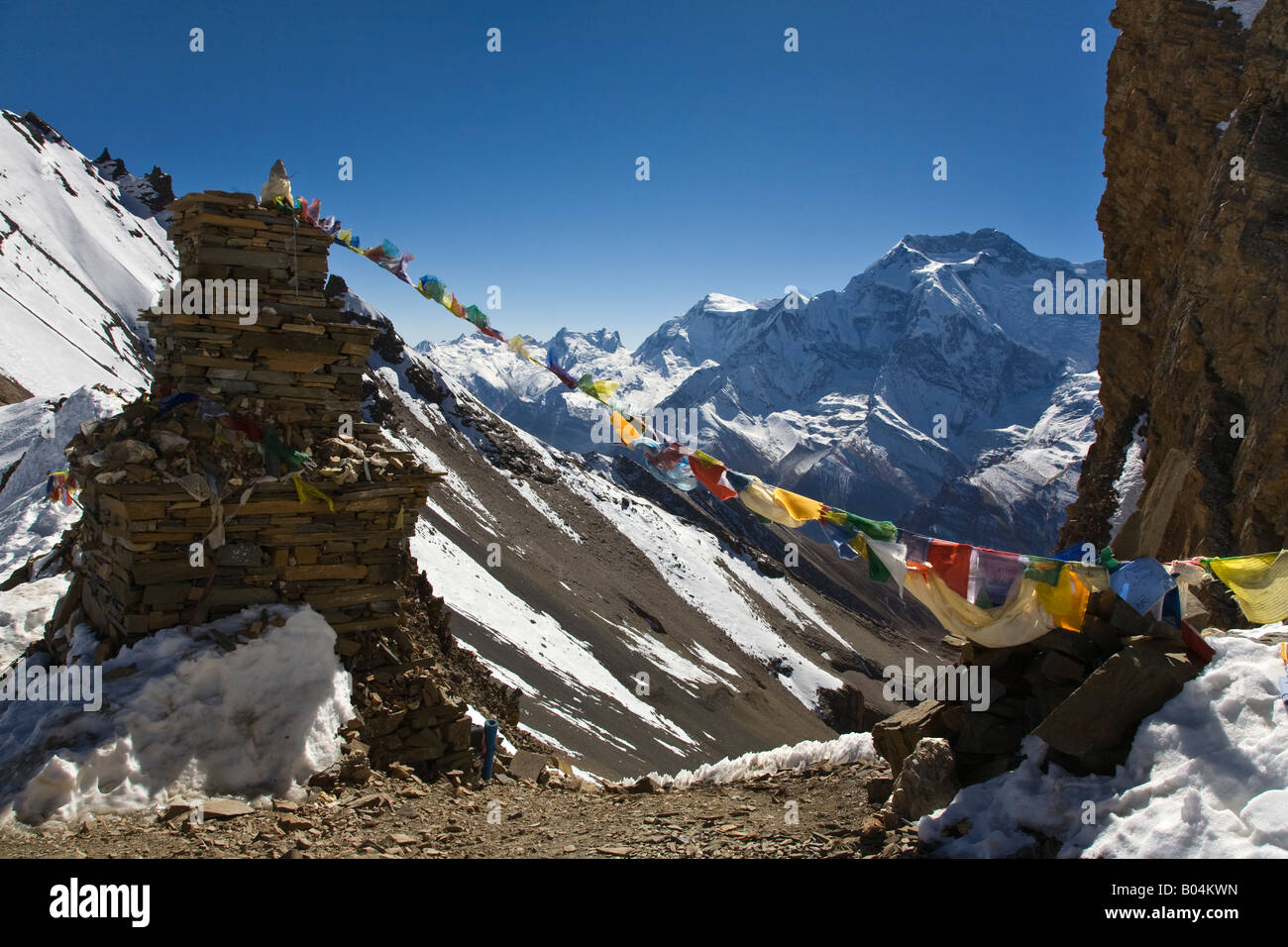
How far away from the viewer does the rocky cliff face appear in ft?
71.7

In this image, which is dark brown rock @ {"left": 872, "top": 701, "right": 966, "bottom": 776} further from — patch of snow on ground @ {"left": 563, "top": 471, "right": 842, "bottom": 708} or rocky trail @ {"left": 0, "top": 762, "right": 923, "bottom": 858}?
patch of snow on ground @ {"left": 563, "top": 471, "right": 842, "bottom": 708}

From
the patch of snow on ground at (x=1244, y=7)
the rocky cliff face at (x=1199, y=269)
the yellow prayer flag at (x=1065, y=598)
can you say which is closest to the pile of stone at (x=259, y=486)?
the yellow prayer flag at (x=1065, y=598)

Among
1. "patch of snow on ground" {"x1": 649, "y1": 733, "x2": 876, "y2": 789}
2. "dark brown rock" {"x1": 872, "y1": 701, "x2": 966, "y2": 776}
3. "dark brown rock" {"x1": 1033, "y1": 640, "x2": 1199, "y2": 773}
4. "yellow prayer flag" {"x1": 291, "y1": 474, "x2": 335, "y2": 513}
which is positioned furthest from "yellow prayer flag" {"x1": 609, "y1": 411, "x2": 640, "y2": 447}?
"dark brown rock" {"x1": 1033, "y1": 640, "x2": 1199, "y2": 773}

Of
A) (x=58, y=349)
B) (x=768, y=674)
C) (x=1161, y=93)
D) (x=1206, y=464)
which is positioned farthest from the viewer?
(x=768, y=674)

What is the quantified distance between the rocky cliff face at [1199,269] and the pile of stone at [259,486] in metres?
15.8

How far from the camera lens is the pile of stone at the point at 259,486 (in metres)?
8.49

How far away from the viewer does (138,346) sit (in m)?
90.6

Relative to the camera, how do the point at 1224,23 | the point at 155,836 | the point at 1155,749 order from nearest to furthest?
1. the point at 1155,749
2. the point at 155,836
3. the point at 1224,23

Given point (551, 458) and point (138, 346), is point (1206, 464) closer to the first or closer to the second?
point (551, 458)

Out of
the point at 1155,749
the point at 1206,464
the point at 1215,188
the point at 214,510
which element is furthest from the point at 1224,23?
the point at 214,510

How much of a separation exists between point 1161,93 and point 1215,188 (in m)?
8.94

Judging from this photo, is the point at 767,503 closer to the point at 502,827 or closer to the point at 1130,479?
the point at 502,827

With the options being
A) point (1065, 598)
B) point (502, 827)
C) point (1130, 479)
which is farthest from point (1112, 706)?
point (1130, 479)

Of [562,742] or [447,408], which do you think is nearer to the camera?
[562,742]
